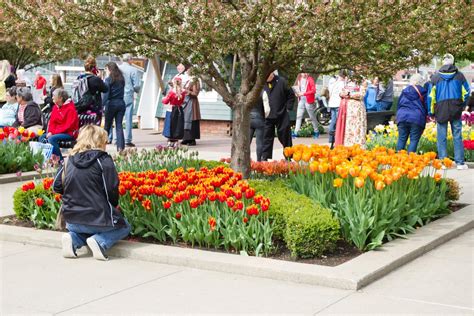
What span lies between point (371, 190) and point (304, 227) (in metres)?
1.17

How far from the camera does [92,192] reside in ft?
23.0

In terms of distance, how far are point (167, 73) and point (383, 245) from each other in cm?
1619

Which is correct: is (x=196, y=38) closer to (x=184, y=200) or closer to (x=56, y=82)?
(x=184, y=200)

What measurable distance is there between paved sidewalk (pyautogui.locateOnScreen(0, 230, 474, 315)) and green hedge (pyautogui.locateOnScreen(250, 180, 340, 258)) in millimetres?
582

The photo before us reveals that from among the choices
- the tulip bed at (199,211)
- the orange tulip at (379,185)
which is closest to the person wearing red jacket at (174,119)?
the tulip bed at (199,211)

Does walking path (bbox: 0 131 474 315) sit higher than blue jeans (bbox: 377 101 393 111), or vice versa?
blue jeans (bbox: 377 101 393 111)

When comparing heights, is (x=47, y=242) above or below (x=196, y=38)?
below

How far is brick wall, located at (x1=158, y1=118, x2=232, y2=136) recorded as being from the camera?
21.7 meters

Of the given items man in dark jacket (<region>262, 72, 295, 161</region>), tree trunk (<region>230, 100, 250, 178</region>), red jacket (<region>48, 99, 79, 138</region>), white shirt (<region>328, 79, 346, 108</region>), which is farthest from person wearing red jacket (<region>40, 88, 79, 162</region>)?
white shirt (<region>328, 79, 346, 108</region>)

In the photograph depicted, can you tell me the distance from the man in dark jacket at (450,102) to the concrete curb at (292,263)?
5.61 metres

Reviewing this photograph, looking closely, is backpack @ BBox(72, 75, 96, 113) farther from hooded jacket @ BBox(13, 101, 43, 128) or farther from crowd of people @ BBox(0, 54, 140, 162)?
hooded jacket @ BBox(13, 101, 43, 128)

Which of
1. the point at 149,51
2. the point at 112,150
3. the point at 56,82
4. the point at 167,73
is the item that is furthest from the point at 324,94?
the point at 149,51

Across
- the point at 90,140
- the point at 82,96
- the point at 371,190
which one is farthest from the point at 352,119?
the point at 90,140

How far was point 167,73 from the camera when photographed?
22656mm
